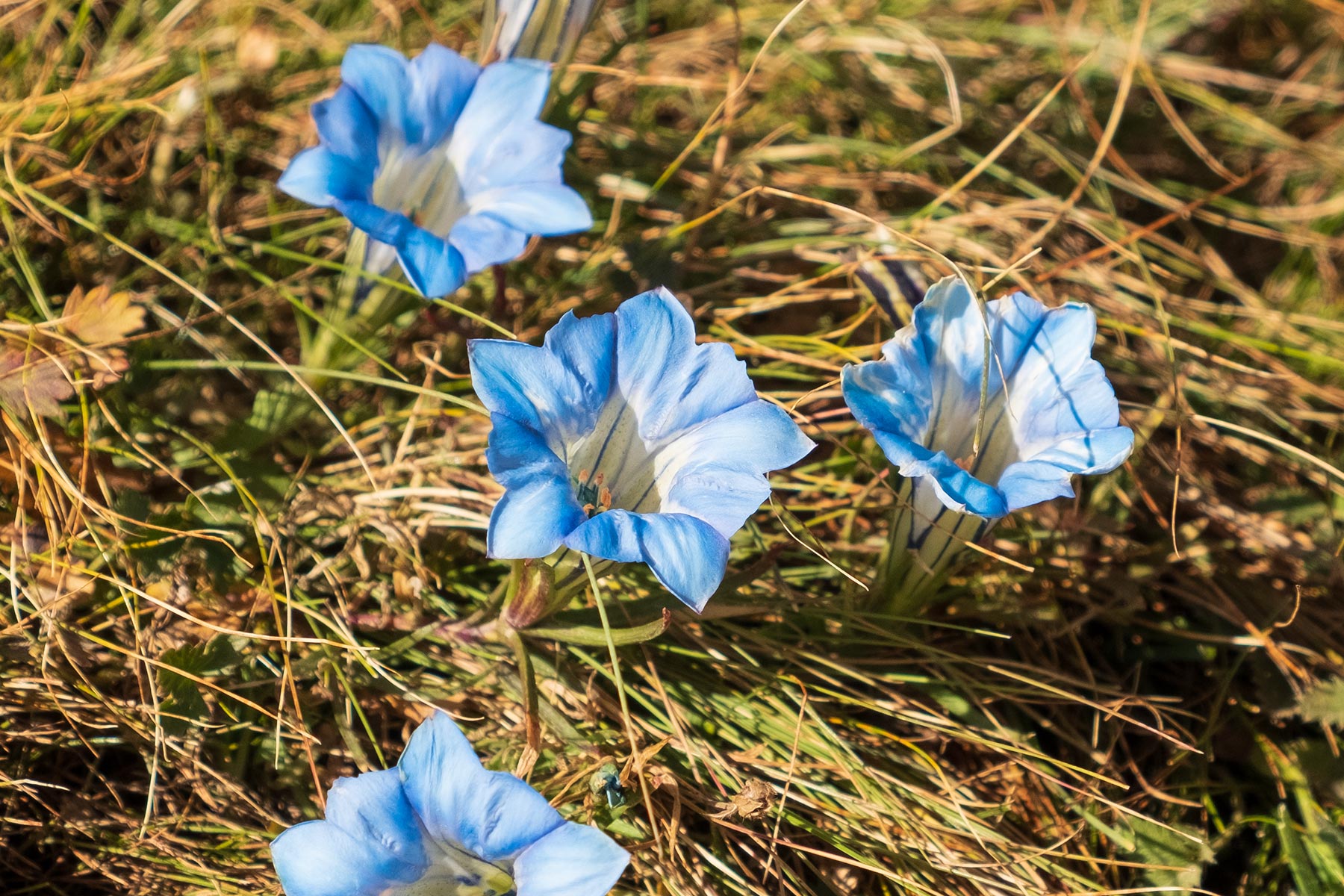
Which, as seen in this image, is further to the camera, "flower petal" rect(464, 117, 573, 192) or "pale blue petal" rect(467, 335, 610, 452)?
"flower petal" rect(464, 117, 573, 192)

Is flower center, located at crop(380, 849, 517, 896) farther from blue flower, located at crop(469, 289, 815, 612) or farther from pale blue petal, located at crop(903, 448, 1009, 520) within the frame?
pale blue petal, located at crop(903, 448, 1009, 520)

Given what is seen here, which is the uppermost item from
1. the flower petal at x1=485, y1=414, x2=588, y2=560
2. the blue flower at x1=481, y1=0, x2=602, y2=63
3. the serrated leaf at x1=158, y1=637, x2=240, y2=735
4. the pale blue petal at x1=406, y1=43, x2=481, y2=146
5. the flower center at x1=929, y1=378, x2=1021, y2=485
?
the blue flower at x1=481, y1=0, x2=602, y2=63

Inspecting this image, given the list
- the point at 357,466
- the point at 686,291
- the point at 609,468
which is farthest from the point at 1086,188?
the point at 357,466

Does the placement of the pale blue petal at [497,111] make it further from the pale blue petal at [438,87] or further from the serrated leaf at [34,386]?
the serrated leaf at [34,386]

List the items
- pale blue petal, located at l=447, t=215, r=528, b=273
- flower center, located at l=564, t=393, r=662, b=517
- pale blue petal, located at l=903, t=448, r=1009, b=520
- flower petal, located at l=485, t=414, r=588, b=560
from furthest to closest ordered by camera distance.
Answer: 1. pale blue petal, located at l=447, t=215, r=528, b=273
2. flower center, located at l=564, t=393, r=662, b=517
3. pale blue petal, located at l=903, t=448, r=1009, b=520
4. flower petal, located at l=485, t=414, r=588, b=560

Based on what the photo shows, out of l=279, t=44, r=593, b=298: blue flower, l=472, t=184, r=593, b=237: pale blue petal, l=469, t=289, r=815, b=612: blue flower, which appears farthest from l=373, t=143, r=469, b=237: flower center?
l=469, t=289, r=815, b=612: blue flower

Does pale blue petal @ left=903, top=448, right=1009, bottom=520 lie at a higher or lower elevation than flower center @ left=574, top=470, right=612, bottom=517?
higher

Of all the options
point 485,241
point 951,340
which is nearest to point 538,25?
point 485,241
